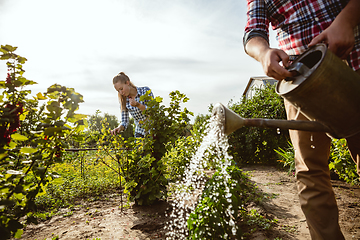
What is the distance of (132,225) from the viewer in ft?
8.73

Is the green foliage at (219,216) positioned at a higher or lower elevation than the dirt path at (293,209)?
higher

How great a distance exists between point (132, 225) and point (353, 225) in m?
2.48

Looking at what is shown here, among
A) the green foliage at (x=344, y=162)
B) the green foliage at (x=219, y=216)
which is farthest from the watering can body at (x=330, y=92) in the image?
the green foliage at (x=344, y=162)

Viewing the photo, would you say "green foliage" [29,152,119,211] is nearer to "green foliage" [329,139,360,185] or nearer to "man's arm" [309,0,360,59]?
"man's arm" [309,0,360,59]

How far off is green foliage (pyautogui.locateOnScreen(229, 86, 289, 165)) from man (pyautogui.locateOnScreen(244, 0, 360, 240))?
4.56 metres

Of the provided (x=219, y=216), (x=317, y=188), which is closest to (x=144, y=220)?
(x=219, y=216)

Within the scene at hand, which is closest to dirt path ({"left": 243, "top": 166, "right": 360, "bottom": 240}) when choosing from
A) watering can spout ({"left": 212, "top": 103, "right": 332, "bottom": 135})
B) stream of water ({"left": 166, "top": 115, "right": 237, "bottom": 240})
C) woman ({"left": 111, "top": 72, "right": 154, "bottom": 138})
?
stream of water ({"left": 166, "top": 115, "right": 237, "bottom": 240})

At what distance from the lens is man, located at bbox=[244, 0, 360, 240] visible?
4.13ft

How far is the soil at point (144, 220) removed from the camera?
2.32 m

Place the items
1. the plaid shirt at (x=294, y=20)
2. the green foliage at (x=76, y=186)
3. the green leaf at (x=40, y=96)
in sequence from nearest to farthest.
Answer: the plaid shirt at (x=294, y=20)
the green leaf at (x=40, y=96)
the green foliage at (x=76, y=186)

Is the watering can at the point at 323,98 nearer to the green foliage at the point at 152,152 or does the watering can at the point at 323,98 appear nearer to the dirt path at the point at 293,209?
the dirt path at the point at 293,209

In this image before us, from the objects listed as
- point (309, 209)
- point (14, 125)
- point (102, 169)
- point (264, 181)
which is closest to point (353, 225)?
point (309, 209)

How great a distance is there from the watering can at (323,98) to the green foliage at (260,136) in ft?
16.2

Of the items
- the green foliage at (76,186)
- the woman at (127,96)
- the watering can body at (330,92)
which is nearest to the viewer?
the watering can body at (330,92)
